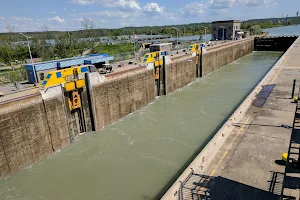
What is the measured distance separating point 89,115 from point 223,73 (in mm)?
31221

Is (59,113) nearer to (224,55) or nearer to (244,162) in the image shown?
(244,162)

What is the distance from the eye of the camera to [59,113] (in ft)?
57.7

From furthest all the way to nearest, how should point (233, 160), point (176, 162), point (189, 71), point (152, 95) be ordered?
1. point (189, 71)
2. point (152, 95)
3. point (176, 162)
4. point (233, 160)

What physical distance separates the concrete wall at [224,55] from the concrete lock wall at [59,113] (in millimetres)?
14248

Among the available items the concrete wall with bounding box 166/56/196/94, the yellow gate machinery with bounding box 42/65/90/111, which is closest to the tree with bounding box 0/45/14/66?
the concrete wall with bounding box 166/56/196/94

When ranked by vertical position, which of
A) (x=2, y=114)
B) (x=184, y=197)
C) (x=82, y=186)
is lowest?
(x=82, y=186)

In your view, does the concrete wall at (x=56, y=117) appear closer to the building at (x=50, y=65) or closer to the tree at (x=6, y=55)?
the building at (x=50, y=65)

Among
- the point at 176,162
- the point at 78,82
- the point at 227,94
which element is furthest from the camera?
the point at 227,94

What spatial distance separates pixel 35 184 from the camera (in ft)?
45.9

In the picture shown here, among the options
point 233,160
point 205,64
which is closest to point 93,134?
point 233,160

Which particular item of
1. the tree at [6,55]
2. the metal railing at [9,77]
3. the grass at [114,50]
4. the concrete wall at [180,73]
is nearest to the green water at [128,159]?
the concrete wall at [180,73]

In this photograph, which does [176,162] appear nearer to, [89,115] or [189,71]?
[89,115]

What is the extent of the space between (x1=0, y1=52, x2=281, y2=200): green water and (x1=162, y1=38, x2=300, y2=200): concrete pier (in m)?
2.65

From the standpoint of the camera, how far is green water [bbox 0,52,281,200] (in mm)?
13258
